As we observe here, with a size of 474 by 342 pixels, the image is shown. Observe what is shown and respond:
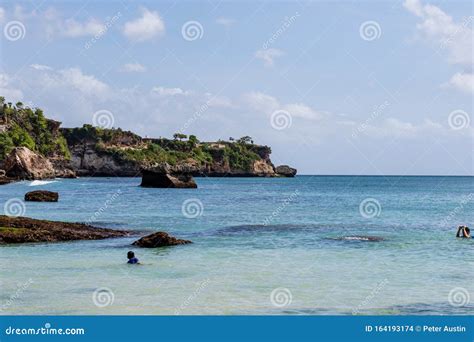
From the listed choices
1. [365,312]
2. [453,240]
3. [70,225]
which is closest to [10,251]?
[70,225]

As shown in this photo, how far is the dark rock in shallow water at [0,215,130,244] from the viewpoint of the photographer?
30.2 metres

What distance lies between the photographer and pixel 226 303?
1881 cm

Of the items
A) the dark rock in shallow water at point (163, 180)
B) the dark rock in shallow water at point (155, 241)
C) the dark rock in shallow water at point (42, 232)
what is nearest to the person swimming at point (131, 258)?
the dark rock in shallow water at point (155, 241)

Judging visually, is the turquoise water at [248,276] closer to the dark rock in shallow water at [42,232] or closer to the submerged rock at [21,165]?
the dark rock in shallow water at [42,232]

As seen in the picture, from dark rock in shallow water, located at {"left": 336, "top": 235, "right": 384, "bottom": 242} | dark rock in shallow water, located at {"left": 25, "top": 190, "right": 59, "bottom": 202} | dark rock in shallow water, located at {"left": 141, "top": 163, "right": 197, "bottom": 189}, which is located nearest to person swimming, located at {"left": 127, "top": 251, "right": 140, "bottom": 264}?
dark rock in shallow water, located at {"left": 336, "top": 235, "right": 384, "bottom": 242}

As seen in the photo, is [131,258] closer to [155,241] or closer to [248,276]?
[155,241]

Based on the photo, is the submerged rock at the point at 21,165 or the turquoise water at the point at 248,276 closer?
the turquoise water at the point at 248,276

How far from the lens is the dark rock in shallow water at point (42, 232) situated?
99.1 ft

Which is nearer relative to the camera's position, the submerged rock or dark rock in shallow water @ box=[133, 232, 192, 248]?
dark rock in shallow water @ box=[133, 232, 192, 248]

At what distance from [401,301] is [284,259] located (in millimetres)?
8891

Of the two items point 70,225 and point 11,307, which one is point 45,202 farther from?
point 11,307

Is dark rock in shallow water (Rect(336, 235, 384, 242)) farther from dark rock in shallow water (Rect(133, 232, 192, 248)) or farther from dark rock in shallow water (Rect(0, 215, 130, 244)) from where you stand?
dark rock in shallow water (Rect(0, 215, 130, 244))

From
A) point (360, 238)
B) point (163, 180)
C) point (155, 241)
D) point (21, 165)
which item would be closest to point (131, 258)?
point (155, 241)

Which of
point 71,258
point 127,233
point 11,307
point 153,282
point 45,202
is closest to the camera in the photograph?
point 11,307
